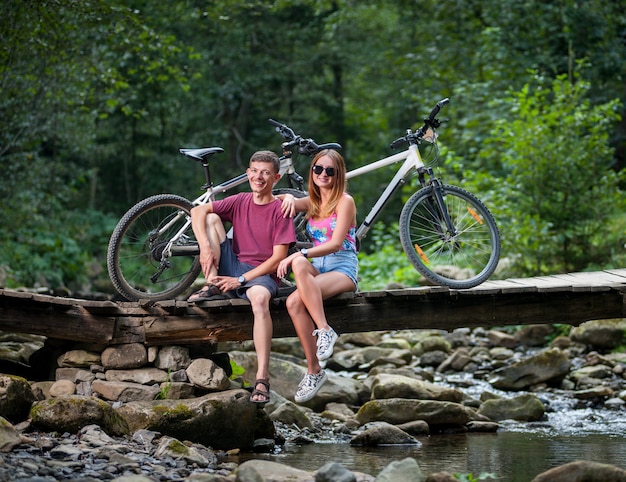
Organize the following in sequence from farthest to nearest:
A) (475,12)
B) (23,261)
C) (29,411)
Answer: (475,12)
(23,261)
(29,411)

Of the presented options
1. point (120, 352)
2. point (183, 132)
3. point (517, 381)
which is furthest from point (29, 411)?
point (183, 132)

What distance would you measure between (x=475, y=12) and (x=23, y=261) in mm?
10265

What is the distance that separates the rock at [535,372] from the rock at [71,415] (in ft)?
16.2

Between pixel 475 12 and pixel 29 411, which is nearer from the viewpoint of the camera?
pixel 29 411

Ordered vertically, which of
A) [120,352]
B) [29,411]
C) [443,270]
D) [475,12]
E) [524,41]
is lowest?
[29,411]

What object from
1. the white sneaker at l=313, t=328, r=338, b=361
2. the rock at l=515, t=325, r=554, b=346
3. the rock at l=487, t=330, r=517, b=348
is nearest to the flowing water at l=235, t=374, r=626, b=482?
the white sneaker at l=313, t=328, r=338, b=361

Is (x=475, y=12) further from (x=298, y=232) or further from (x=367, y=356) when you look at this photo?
(x=298, y=232)

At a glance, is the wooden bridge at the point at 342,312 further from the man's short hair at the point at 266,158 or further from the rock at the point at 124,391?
the man's short hair at the point at 266,158

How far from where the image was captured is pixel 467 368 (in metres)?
11.0

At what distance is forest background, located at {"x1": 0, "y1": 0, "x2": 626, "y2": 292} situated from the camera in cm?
1256

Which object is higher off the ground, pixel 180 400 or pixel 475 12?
pixel 475 12

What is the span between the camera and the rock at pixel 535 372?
9.79 metres

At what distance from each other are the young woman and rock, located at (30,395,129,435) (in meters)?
1.30

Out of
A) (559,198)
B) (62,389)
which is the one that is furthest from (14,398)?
(559,198)
